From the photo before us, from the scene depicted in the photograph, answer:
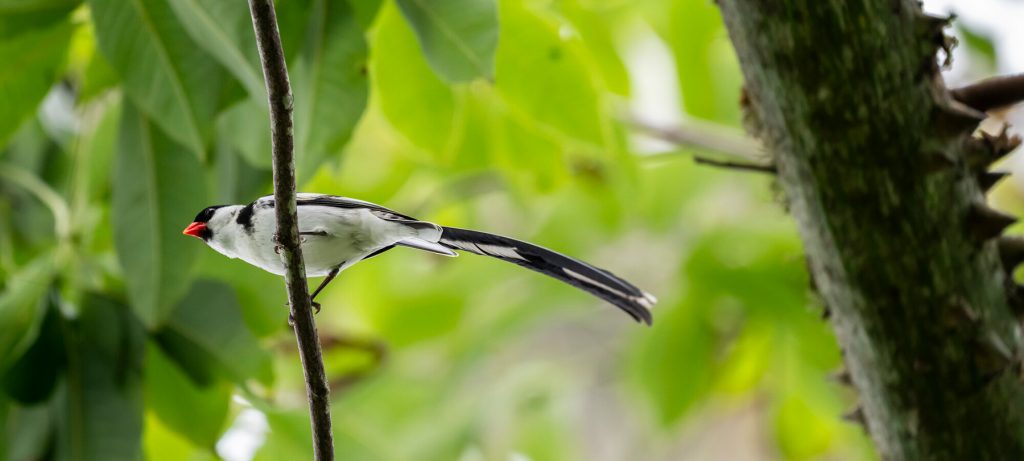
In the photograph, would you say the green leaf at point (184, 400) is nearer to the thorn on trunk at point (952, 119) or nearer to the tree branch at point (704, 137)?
the tree branch at point (704, 137)

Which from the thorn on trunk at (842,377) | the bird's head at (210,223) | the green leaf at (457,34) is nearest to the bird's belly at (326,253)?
the bird's head at (210,223)

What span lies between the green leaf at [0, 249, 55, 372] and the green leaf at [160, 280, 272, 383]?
13.2 inches

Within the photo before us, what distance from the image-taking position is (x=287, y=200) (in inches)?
48.8

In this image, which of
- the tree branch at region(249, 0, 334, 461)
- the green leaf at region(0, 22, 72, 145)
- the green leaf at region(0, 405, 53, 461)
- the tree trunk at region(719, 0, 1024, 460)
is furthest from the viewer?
the green leaf at region(0, 405, 53, 461)

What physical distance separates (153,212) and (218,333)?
415 millimetres

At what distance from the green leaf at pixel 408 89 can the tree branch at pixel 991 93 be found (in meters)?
1.23

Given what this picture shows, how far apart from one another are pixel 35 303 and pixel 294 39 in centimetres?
120

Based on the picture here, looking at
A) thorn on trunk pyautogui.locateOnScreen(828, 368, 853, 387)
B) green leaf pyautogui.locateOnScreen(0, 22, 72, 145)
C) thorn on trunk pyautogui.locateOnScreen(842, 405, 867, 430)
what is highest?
green leaf pyautogui.locateOnScreen(0, 22, 72, 145)

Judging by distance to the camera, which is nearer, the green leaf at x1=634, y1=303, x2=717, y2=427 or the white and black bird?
the white and black bird

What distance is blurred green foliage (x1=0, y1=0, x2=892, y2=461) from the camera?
2.01m

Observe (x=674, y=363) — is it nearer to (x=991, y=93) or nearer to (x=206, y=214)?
(x=991, y=93)

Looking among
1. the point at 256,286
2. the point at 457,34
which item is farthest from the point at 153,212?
the point at 457,34

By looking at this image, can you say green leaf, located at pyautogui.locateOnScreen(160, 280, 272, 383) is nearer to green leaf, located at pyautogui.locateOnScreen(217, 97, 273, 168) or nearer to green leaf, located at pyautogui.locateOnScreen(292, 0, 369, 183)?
green leaf, located at pyautogui.locateOnScreen(217, 97, 273, 168)

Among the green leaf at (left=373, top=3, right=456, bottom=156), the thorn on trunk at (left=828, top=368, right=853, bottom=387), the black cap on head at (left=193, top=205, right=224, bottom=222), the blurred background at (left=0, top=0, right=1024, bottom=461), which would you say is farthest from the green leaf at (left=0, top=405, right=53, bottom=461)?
the thorn on trunk at (left=828, top=368, right=853, bottom=387)
